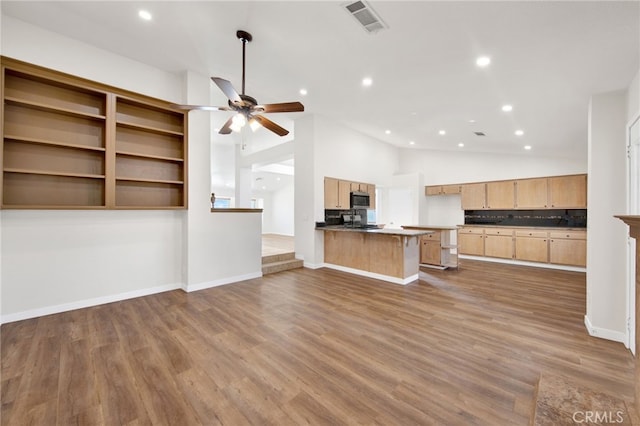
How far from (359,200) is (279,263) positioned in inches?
102

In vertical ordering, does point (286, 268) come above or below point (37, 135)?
below

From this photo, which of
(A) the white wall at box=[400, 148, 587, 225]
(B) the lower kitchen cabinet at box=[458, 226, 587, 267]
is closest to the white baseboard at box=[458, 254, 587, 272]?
(B) the lower kitchen cabinet at box=[458, 226, 587, 267]

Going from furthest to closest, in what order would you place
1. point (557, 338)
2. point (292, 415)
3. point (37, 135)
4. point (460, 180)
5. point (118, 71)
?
point (460, 180)
point (118, 71)
point (37, 135)
point (557, 338)
point (292, 415)

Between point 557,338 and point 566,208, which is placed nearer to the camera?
point 557,338

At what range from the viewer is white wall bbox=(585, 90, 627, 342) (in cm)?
262

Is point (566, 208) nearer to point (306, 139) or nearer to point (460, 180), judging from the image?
point (460, 180)

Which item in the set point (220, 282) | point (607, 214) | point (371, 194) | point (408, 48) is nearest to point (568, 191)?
point (607, 214)

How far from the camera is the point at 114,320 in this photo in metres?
3.01

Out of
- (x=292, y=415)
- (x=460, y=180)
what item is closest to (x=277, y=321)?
(x=292, y=415)

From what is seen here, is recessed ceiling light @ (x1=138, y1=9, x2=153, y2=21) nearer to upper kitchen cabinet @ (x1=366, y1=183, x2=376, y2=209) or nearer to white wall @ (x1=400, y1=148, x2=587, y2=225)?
upper kitchen cabinet @ (x1=366, y1=183, x2=376, y2=209)

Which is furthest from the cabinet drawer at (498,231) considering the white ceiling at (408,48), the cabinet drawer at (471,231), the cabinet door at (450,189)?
the white ceiling at (408,48)

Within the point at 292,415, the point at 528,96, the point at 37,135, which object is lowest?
the point at 292,415

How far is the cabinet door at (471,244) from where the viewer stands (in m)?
6.84

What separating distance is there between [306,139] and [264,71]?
2.17 meters
